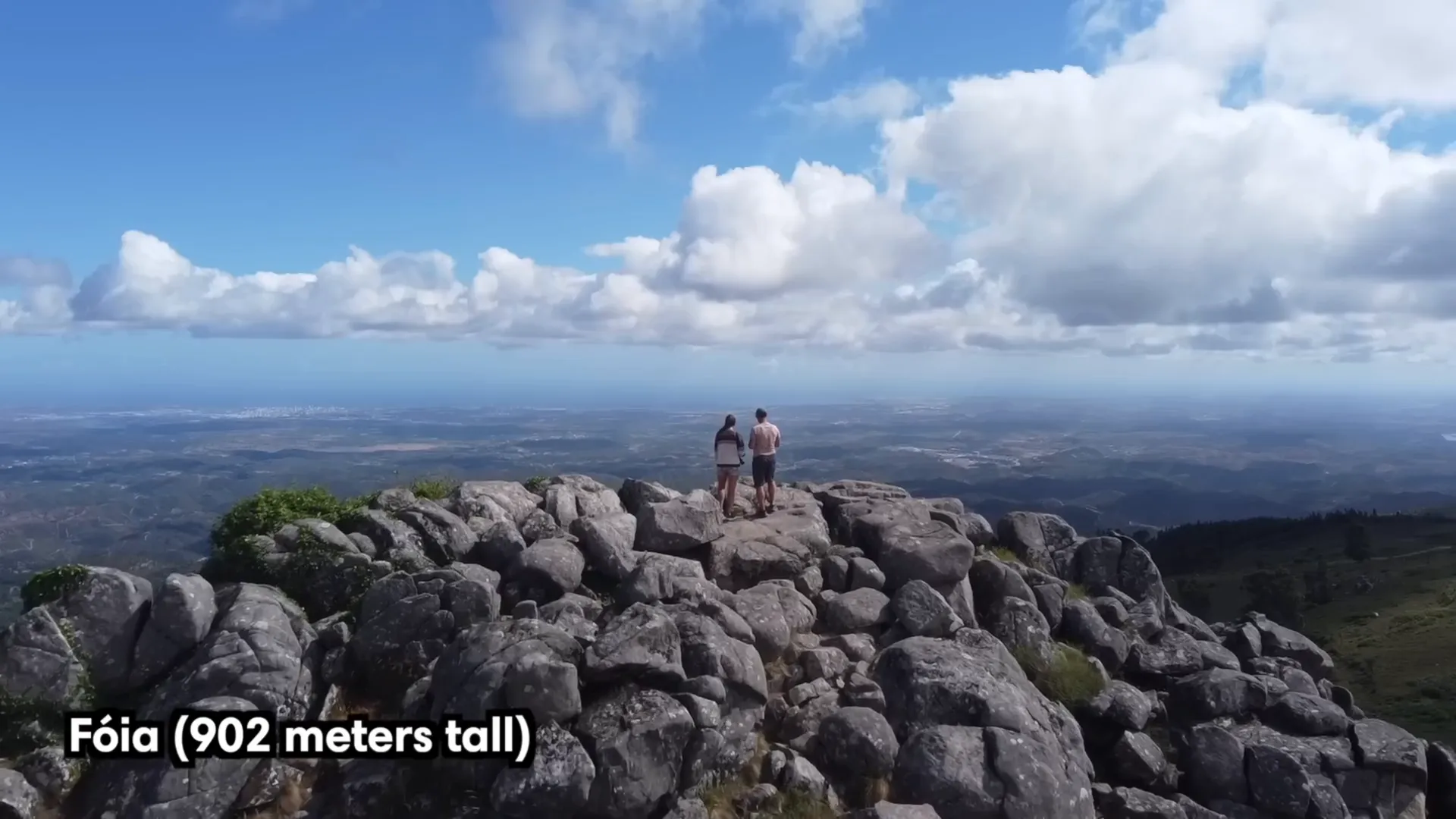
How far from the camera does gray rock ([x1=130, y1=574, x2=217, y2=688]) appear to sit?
57.1 feet

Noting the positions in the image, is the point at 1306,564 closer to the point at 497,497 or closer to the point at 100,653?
the point at 497,497

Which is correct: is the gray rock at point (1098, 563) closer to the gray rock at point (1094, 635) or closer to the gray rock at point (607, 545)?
the gray rock at point (1094, 635)

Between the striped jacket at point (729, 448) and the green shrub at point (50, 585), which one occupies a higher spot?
the striped jacket at point (729, 448)

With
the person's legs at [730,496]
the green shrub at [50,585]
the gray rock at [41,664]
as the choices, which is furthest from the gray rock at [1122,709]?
the green shrub at [50,585]

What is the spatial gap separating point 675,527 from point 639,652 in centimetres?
684

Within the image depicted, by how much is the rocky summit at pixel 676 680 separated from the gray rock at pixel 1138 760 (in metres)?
0.06

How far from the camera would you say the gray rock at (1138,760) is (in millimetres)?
18969

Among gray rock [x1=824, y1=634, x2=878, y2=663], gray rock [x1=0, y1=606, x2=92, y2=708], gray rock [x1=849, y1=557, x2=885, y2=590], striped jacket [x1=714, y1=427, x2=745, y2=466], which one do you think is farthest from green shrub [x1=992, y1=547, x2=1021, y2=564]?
gray rock [x1=0, y1=606, x2=92, y2=708]

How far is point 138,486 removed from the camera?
112 metres

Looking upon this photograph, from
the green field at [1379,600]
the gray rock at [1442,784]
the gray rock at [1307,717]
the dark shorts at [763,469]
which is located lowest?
the green field at [1379,600]

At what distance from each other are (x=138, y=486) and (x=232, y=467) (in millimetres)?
15532

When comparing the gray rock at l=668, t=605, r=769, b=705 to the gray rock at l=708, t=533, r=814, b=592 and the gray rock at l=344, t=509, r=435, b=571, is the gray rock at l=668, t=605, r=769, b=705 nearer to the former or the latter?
the gray rock at l=708, t=533, r=814, b=592

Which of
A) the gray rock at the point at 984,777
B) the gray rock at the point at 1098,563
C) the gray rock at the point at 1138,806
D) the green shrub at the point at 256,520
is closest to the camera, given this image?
the gray rock at the point at 984,777

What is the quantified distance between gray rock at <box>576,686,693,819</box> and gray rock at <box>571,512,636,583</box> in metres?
5.25
